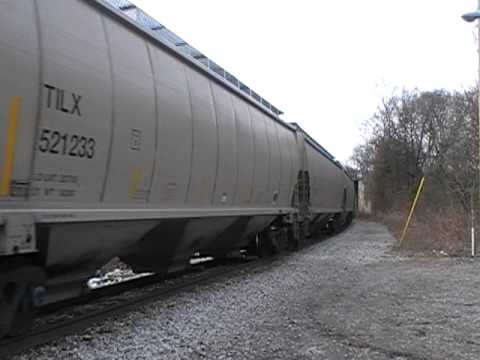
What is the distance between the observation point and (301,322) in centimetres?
714

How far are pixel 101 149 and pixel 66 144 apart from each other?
570 mm

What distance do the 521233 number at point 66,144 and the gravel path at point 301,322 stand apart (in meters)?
1.99

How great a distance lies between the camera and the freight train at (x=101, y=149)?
487 cm

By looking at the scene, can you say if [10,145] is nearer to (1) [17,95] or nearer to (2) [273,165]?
(1) [17,95]

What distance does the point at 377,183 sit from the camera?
5038 cm

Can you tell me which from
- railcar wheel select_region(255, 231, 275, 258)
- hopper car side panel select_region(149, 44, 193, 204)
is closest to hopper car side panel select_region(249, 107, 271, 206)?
railcar wheel select_region(255, 231, 275, 258)

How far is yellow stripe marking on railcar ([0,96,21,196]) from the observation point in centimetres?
466

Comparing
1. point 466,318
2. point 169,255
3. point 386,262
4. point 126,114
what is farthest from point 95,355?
point 386,262

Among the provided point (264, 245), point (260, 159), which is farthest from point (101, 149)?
point (264, 245)

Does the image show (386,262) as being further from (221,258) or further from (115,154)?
(115,154)

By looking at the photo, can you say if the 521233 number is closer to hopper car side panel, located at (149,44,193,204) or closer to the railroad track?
hopper car side panel, located at (149,44,193,204)

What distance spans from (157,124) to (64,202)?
2012mm

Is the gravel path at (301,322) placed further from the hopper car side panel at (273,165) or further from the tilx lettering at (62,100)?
the tilx lettering at (62,100)

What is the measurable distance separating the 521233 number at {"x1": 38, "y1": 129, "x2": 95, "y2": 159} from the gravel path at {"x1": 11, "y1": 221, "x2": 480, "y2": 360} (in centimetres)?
199
